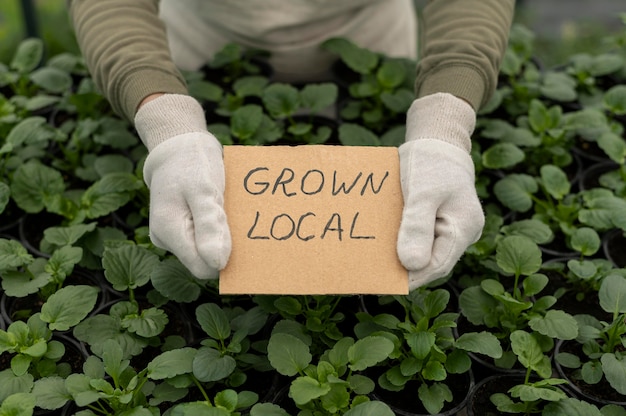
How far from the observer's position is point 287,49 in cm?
157

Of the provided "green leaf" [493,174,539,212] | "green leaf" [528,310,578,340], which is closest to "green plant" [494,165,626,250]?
"green leaf" [493,174,539,212]

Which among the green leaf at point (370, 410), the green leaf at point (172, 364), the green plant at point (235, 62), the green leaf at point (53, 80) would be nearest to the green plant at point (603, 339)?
the green leaf at point (370, 410)

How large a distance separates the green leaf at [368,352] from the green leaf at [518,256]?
0.87 feet

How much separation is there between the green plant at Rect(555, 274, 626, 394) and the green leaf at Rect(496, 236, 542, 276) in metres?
0.10

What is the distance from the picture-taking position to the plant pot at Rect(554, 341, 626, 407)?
1016 mm

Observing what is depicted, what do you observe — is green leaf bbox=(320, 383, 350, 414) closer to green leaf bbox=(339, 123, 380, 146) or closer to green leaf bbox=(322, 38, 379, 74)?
green leaf bbox=(339, 123, 380, 146)

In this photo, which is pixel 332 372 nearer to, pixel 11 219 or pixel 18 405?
pixel 18 405

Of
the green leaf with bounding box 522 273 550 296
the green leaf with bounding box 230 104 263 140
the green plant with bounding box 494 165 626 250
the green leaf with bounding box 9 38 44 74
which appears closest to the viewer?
the green leaf with bounding box 522 273 550 296

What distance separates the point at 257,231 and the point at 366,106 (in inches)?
25.7

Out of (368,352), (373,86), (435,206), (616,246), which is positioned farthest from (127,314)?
(616,246)

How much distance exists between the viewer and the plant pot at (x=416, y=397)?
99 centimetres

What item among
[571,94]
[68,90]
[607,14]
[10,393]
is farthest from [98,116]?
[607,14]

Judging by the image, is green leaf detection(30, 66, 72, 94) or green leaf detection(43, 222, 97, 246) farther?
green leaf detection(30, 66, 72, 94)

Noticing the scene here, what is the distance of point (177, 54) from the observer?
164 cm
